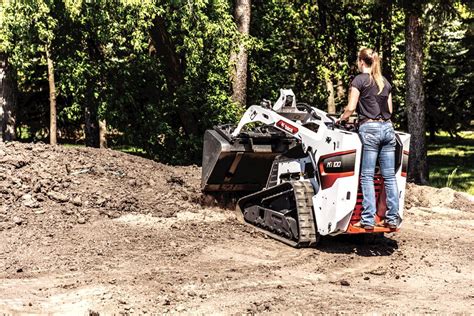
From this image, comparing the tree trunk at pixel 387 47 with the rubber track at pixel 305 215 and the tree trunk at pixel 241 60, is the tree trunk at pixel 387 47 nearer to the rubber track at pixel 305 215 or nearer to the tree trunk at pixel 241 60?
the tree trunk at pixel 241 60

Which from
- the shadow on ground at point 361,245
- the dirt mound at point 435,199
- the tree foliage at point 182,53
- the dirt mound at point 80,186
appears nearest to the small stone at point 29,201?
the dirt mound at point 80,186

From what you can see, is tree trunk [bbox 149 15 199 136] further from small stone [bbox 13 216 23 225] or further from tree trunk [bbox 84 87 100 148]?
small stone [bbox 13 216 23 225]

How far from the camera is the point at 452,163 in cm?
2594

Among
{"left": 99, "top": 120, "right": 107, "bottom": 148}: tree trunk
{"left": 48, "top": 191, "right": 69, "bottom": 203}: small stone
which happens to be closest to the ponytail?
{"left": 48, "top": 191, "right": 69, "bottom": 203}: small stone

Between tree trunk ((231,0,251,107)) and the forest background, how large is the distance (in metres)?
0.02

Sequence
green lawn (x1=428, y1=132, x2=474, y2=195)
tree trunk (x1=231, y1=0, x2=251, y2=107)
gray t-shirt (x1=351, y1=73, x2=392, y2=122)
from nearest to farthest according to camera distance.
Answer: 1. gray t-shirt (x1=351, y1=73, x2=392, y2=122)
2. tree trunk (x1=231, y1=0, x2=251, y2=107)
3. green lawn (x1=428, y1=132, x2=474, y2=195)

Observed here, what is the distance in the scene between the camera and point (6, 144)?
11906 millimetres

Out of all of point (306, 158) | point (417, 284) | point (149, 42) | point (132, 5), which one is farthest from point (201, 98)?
point (417, 284)

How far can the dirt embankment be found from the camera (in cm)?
683

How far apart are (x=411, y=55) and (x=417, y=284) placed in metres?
9.61

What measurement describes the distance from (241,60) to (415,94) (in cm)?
415

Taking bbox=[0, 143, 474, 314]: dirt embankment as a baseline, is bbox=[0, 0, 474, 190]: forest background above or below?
above

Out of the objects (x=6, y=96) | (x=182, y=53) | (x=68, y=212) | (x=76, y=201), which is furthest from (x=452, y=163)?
(x=68, y=212)

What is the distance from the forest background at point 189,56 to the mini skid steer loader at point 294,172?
215 inches
